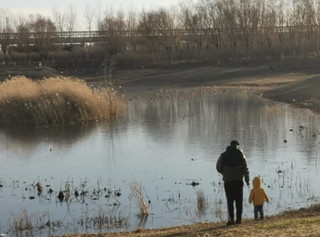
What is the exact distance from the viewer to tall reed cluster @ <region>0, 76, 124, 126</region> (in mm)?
30906

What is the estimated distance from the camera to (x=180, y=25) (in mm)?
91375

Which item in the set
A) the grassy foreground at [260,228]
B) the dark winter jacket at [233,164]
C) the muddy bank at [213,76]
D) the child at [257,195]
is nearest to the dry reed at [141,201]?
the grassy foreground at [260,228]

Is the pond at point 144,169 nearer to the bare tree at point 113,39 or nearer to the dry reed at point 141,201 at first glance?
the dry reed at point 141,201

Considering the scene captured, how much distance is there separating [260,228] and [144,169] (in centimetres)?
805

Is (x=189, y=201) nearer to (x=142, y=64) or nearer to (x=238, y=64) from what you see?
(x=238, y=64)

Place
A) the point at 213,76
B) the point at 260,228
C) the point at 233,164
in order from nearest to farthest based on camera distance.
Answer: the point at 260,228 < the point at 233,164 < the point at 213,76

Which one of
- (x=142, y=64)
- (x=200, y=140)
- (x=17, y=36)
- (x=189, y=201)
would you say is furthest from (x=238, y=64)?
(x=189, y=201)

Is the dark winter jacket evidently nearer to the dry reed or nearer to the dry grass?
the dry grass

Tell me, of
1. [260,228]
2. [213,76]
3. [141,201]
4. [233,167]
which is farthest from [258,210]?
[213,76]

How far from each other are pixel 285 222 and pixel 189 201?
375 centimetres

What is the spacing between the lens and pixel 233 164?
35.9 feet

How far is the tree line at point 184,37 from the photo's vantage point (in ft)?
260

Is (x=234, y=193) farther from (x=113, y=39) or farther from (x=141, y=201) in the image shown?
(x=113, y=39)

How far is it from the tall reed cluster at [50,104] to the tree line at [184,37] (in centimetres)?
4472
